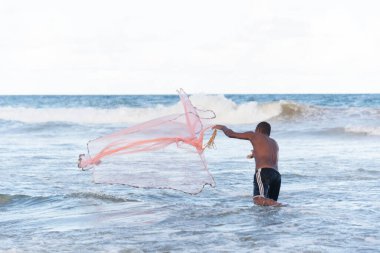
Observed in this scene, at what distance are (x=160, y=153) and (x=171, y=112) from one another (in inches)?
1496

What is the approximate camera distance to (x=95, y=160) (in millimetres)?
10852

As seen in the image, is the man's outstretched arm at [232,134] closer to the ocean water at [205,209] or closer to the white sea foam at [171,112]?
the ocean water at [205,209]

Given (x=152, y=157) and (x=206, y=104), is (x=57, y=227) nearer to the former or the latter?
(x=152, y=157)

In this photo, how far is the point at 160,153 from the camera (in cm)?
1146

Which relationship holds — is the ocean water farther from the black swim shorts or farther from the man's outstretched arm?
the man's outstretched arm

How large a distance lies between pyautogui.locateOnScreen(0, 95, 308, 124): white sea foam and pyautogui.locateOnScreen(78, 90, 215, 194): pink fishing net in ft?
97.2

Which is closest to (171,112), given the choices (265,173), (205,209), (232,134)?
(205,209)

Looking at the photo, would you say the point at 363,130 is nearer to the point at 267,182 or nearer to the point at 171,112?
the point at 267,182

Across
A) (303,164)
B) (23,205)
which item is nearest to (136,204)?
(23,205)

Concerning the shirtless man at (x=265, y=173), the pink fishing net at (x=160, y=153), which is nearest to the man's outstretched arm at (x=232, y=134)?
the shirtless man at (x=265, y=173)

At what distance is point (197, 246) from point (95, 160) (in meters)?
3.22

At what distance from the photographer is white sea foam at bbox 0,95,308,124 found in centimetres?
4181

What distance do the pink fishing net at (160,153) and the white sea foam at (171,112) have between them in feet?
97.2

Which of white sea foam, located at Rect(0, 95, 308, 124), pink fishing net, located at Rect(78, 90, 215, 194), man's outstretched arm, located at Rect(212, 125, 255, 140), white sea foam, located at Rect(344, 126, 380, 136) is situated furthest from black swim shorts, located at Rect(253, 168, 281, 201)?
white sea foam, located at Rect(0, 95, 308, 124)
